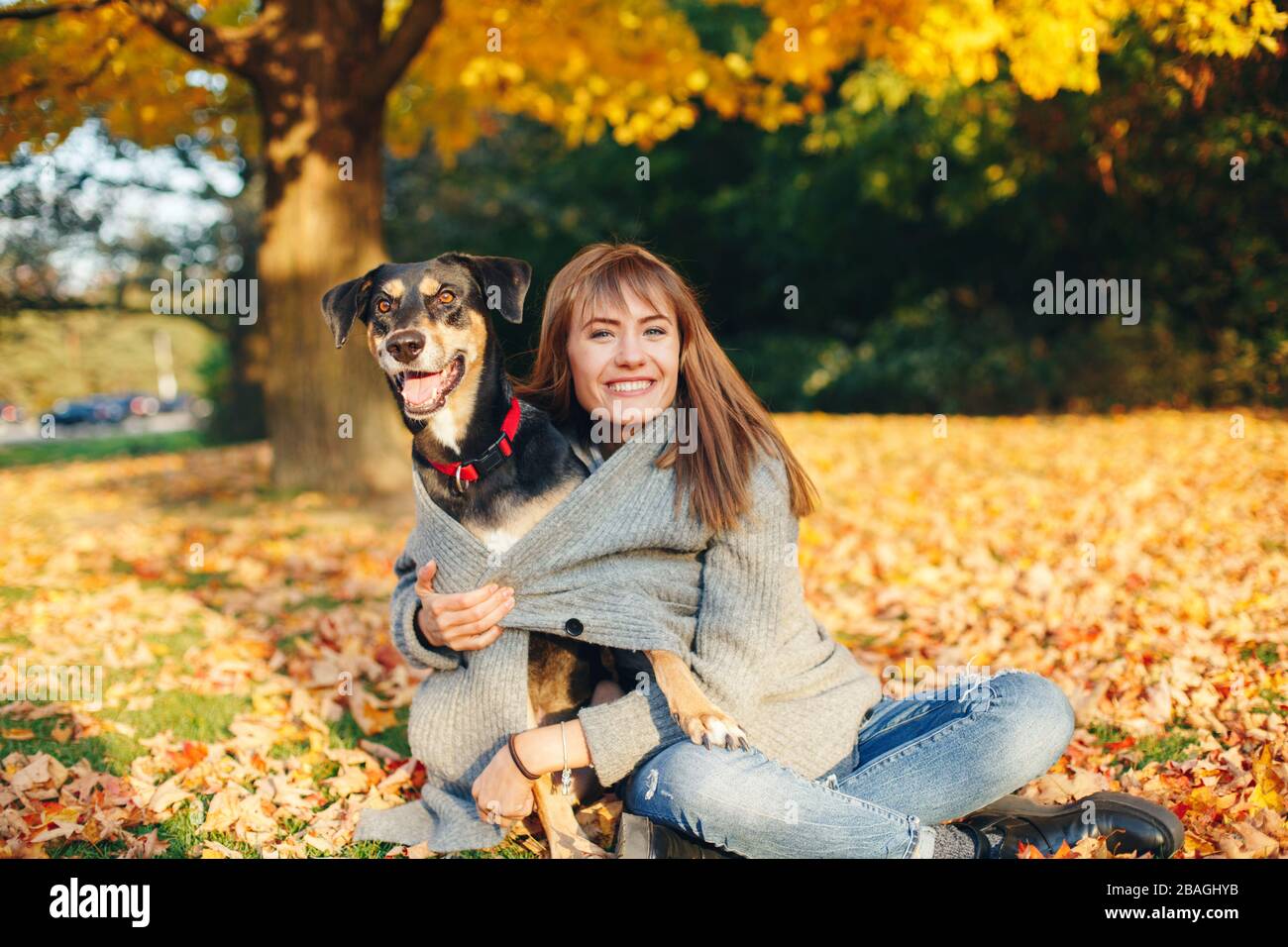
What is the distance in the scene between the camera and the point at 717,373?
309cm

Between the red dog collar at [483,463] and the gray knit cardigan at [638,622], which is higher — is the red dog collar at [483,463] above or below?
above

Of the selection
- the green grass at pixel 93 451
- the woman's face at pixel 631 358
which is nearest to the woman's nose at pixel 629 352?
the woman's face at pixel 631 358

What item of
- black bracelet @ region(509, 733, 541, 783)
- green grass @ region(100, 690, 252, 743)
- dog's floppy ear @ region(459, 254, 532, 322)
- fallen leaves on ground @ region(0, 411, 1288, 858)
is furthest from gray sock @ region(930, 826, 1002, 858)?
green grass @ region(100, 690, 252, 743)

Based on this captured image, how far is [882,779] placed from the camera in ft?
9.12

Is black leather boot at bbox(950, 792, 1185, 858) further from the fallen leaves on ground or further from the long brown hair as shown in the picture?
the long brown hair

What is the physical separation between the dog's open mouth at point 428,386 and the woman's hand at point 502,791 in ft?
3.27

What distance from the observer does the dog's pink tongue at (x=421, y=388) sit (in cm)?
302

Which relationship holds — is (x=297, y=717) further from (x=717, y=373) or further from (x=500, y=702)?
(x=717, y=373)

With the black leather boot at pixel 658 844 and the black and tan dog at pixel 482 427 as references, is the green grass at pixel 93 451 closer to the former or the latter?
the black and tan dog at pixel 482 427

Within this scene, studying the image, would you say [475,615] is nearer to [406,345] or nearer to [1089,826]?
[406,345]

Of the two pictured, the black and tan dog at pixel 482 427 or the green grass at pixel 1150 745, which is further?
the green grass at pixel 1150 745

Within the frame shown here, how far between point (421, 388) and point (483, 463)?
0.29 meters
